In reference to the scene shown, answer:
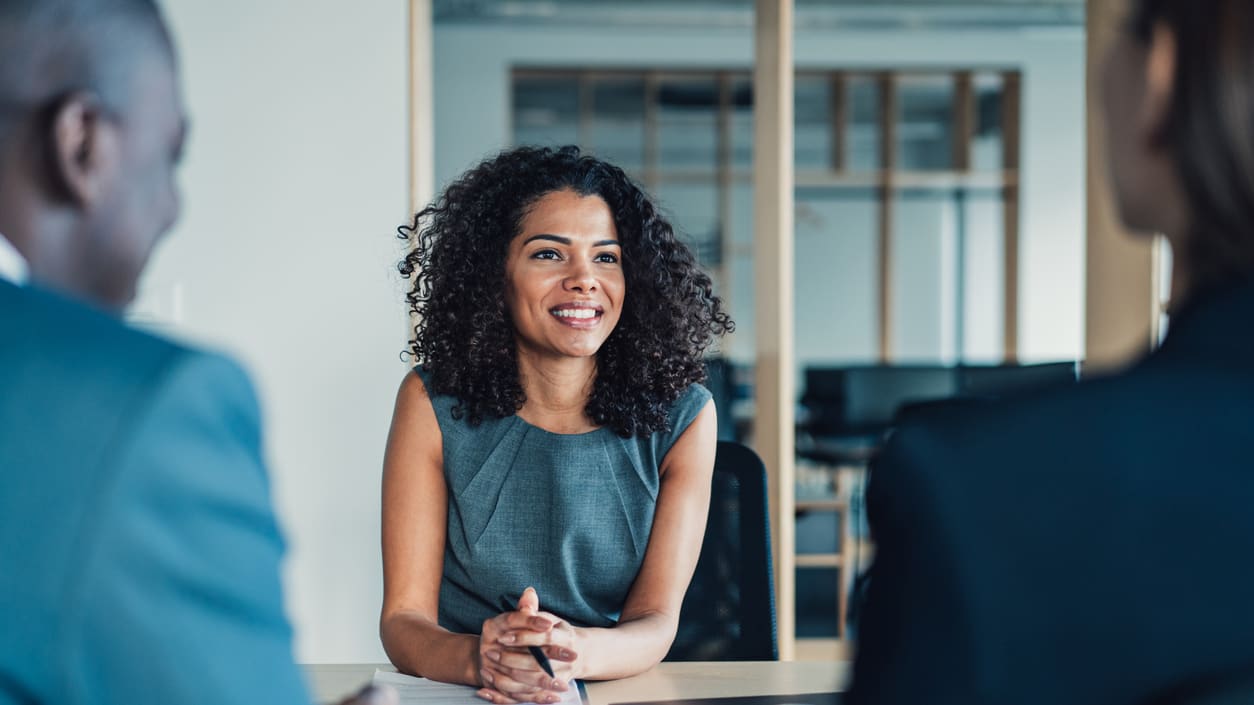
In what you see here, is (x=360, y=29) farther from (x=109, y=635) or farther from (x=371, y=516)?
(x=109, y=635)

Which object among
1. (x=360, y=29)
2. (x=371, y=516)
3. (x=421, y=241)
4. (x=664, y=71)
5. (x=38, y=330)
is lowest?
(x=371, y=516)

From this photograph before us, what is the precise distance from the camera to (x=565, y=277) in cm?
171

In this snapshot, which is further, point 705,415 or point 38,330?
point 705,415

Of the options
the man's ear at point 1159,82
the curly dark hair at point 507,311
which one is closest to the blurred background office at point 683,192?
the curly dark hair at point 507,311

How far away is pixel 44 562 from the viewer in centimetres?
53

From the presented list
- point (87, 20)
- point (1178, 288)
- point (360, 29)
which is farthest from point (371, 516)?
point (1178, 288)

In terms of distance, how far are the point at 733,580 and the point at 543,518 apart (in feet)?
1.15

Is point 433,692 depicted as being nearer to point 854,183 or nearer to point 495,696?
point 495,696

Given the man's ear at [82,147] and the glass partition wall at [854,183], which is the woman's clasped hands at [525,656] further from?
the glass partition wall at [854,183]

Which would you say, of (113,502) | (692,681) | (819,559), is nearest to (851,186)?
(819,559)

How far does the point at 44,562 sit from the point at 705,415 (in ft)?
4.22

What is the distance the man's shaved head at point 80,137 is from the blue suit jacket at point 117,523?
9 centimetres

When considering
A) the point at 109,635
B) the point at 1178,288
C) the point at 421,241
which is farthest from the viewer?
the point at 421,241

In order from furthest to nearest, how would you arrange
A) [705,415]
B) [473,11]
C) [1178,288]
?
[473,11] < [705,415] < [1178,288]
